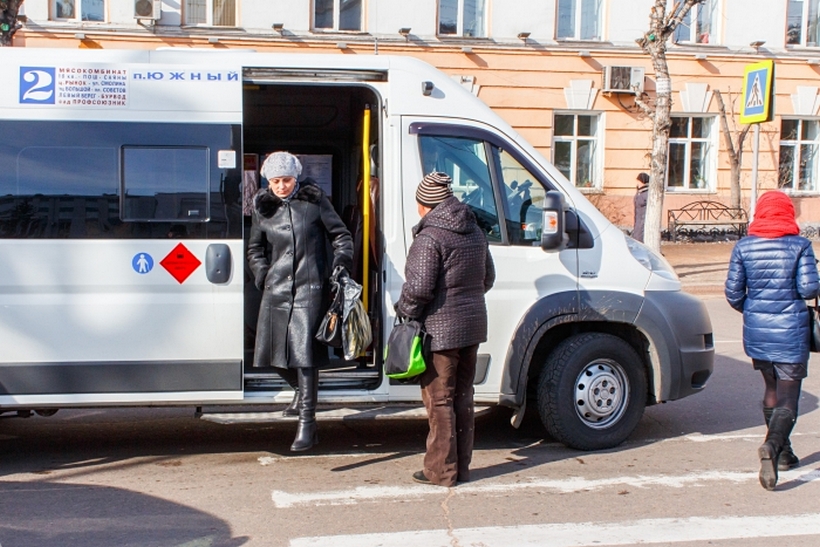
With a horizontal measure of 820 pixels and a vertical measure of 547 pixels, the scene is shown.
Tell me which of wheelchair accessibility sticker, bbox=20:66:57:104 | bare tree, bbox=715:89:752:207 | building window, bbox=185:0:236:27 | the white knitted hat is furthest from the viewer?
bare tree, bbox=715:89:752:207

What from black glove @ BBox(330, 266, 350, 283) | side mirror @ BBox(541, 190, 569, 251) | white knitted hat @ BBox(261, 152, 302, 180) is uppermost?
white knitted hat @ BBox(261, 152, 302, 180)

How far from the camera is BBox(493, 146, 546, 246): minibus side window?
20.4 ft

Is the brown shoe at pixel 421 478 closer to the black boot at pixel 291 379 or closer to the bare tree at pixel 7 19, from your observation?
the black boot at pixel 291 379

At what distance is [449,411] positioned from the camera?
18.3ft

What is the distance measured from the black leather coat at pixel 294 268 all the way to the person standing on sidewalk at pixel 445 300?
0.66 meters

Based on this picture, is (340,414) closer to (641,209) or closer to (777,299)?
(777,299)

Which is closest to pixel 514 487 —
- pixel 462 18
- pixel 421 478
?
pixel 421 478

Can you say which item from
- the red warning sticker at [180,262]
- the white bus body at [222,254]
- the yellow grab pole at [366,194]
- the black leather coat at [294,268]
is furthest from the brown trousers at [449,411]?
the red warning sticker at [180,262]

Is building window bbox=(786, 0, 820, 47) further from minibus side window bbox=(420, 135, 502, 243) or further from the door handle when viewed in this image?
the door handle

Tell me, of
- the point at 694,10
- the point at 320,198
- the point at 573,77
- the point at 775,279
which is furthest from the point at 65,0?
the point at 775,279

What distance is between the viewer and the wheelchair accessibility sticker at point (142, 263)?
18.7 ft

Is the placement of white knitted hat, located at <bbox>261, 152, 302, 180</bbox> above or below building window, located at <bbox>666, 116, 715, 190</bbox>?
below

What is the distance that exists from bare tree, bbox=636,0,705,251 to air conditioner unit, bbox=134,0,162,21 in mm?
10071

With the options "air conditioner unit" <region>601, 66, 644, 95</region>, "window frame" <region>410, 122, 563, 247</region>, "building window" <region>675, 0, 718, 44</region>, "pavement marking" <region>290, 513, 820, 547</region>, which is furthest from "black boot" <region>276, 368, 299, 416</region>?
"building window" <region>675, 0, 718, 44</region>
